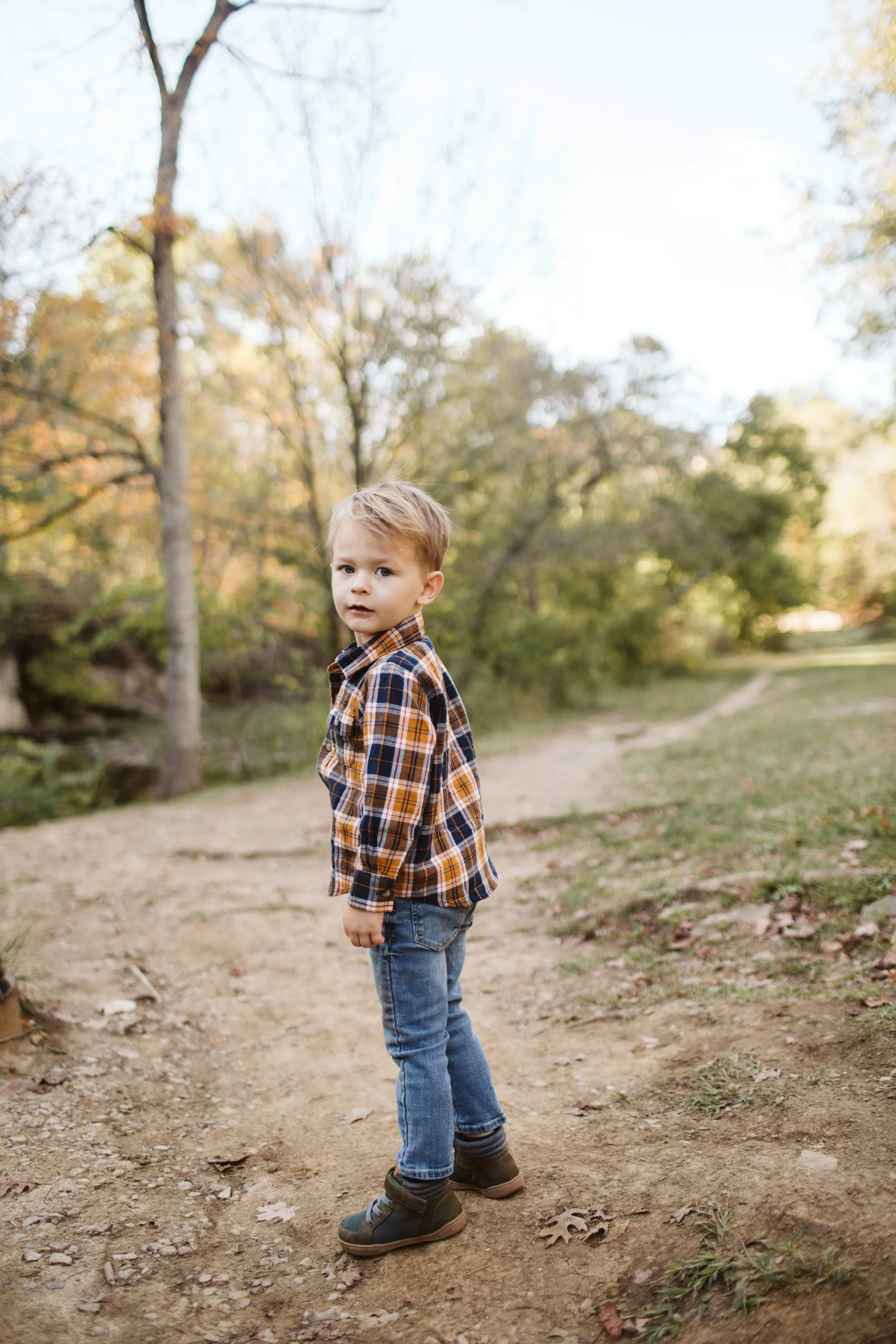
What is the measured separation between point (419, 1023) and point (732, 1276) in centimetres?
85

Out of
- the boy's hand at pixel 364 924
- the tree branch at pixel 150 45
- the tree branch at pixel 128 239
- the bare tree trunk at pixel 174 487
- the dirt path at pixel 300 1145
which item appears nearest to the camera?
the dirt path at pixel 300 1145

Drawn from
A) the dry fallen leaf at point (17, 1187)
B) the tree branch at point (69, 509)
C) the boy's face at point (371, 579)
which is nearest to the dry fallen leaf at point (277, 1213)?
the dry fallen leaf at point (17, 1187)

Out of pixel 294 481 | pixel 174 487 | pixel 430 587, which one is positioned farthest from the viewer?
pixel 294 481

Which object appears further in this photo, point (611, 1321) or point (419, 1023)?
point (419, 1023)

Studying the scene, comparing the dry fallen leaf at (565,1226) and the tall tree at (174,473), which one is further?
the tall tree at (174,473)

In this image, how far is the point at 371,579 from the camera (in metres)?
2.28

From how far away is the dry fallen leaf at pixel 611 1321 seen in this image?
1752mm

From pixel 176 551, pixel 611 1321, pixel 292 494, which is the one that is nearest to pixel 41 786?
pixel 176 551

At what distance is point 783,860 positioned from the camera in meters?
4.46

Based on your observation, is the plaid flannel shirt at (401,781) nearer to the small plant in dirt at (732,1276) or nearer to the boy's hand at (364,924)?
the boy's hand at (364,924)

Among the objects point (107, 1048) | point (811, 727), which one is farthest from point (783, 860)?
point (811, 727)

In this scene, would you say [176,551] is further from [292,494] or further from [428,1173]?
[428,1173]

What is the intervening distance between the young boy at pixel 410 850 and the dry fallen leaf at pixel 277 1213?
0.22m

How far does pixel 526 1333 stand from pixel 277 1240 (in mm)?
724
